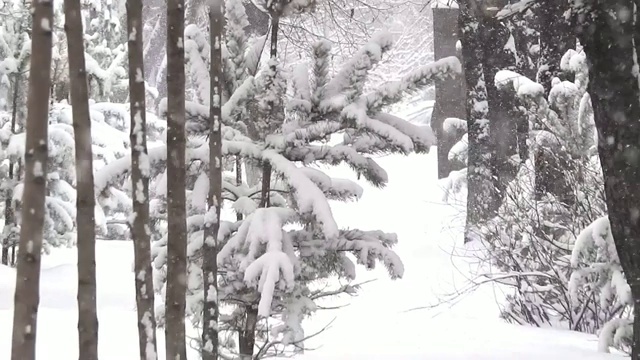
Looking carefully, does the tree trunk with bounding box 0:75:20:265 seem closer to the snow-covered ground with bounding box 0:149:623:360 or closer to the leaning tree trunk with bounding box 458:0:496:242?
the snow-covered ground with bounding box 0:149:623:360

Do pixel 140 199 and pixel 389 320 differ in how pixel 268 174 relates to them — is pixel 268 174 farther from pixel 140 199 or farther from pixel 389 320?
pixel 389 320

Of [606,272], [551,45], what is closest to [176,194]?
[606,272]

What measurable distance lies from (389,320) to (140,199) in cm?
494

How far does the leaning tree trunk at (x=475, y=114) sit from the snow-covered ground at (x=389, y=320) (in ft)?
3.95

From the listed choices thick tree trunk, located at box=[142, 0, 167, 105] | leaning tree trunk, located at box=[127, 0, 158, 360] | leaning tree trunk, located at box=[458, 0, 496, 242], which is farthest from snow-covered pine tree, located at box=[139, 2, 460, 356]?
thick tree trunk, located at box=[142, 0, 167, 105]

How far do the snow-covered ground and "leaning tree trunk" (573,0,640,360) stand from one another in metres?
1.65

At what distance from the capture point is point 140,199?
379 cm

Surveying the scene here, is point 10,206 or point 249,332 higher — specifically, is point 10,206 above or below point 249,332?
above

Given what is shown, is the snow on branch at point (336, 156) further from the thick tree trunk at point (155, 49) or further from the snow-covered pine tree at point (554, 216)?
the thick tree trunk at point (155, 49)

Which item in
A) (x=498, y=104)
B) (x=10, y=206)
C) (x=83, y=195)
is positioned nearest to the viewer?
(x=83, y=195)

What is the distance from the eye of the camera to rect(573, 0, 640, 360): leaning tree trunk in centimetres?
422

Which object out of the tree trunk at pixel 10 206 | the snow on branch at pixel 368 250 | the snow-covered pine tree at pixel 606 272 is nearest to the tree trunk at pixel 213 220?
the snow on branch at pixel 368 250

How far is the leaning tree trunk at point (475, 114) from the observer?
41.1 feet

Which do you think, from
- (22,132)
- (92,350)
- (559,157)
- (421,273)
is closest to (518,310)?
(559,157)
